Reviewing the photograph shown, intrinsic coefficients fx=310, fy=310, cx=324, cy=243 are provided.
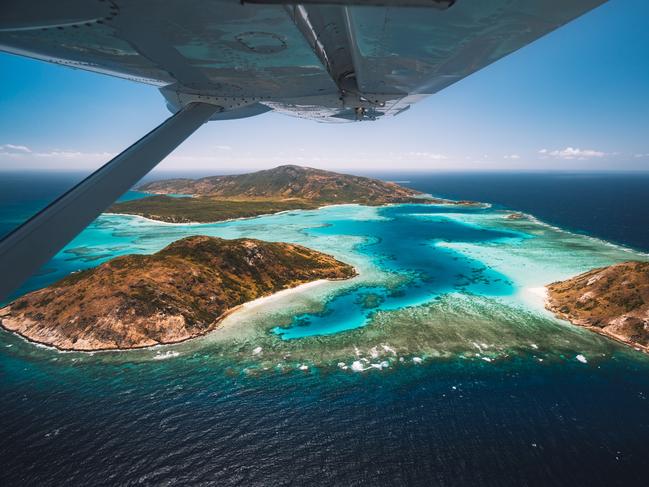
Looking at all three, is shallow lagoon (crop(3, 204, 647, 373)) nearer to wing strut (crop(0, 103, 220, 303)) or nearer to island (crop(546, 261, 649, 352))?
island (crop(546, 261, 649, 352))

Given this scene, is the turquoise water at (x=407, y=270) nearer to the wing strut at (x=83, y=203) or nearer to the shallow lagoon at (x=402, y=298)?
the shallow lagoon at (x=402, y=298)

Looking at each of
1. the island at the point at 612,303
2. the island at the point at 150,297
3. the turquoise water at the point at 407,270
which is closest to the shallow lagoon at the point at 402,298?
the turquoise water at the point at 407,270

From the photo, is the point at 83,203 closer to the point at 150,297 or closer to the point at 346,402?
the point at 346,402

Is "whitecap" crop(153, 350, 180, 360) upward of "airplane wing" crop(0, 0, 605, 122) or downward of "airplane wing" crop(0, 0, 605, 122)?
downward

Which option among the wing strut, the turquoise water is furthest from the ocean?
the wing strut

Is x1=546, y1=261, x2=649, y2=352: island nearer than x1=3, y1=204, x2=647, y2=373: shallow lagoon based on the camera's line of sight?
No

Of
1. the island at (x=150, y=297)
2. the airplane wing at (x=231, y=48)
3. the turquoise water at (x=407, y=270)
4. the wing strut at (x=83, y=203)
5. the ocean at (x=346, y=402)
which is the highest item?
the airplane wing at (x=231, y=48)

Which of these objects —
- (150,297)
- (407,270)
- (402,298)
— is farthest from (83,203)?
(407,270)

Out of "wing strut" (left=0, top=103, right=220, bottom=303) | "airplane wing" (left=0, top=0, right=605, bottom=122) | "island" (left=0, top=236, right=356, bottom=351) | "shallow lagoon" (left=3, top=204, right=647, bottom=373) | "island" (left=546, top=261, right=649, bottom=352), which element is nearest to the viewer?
"airplane wing" (left=0, top=0, right=605, bottom=122)
